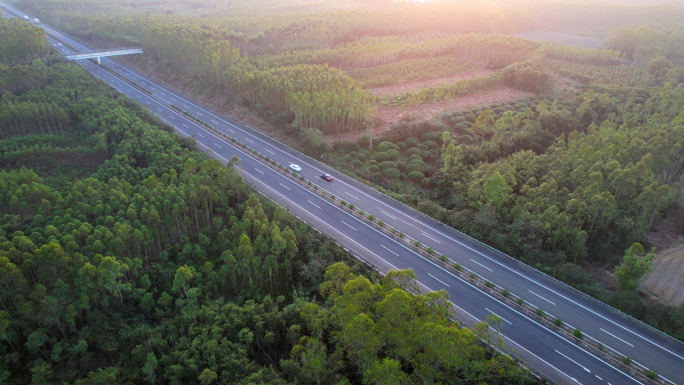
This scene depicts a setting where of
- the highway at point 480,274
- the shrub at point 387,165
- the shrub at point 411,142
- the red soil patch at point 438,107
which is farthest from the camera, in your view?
the red soil patch at point 438,107

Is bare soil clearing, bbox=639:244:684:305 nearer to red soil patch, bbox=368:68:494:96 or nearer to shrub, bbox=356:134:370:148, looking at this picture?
shrub, bbox=356:134:370:148

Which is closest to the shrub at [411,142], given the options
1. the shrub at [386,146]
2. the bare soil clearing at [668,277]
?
the shrub at [386,146]

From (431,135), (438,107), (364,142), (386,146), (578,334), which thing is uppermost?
(438,107)

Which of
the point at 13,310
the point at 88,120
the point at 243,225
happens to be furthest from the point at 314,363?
the point at 88,120

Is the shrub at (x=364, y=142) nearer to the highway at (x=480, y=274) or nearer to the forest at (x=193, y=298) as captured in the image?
the highway at (x=480, y=274)

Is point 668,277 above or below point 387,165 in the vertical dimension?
below

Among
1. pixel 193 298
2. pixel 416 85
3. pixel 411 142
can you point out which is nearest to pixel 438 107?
pixel 416 85

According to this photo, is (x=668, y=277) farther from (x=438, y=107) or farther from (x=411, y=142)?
(x=438, y=107)

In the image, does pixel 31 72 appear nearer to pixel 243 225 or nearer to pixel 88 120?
pixel 88 120
